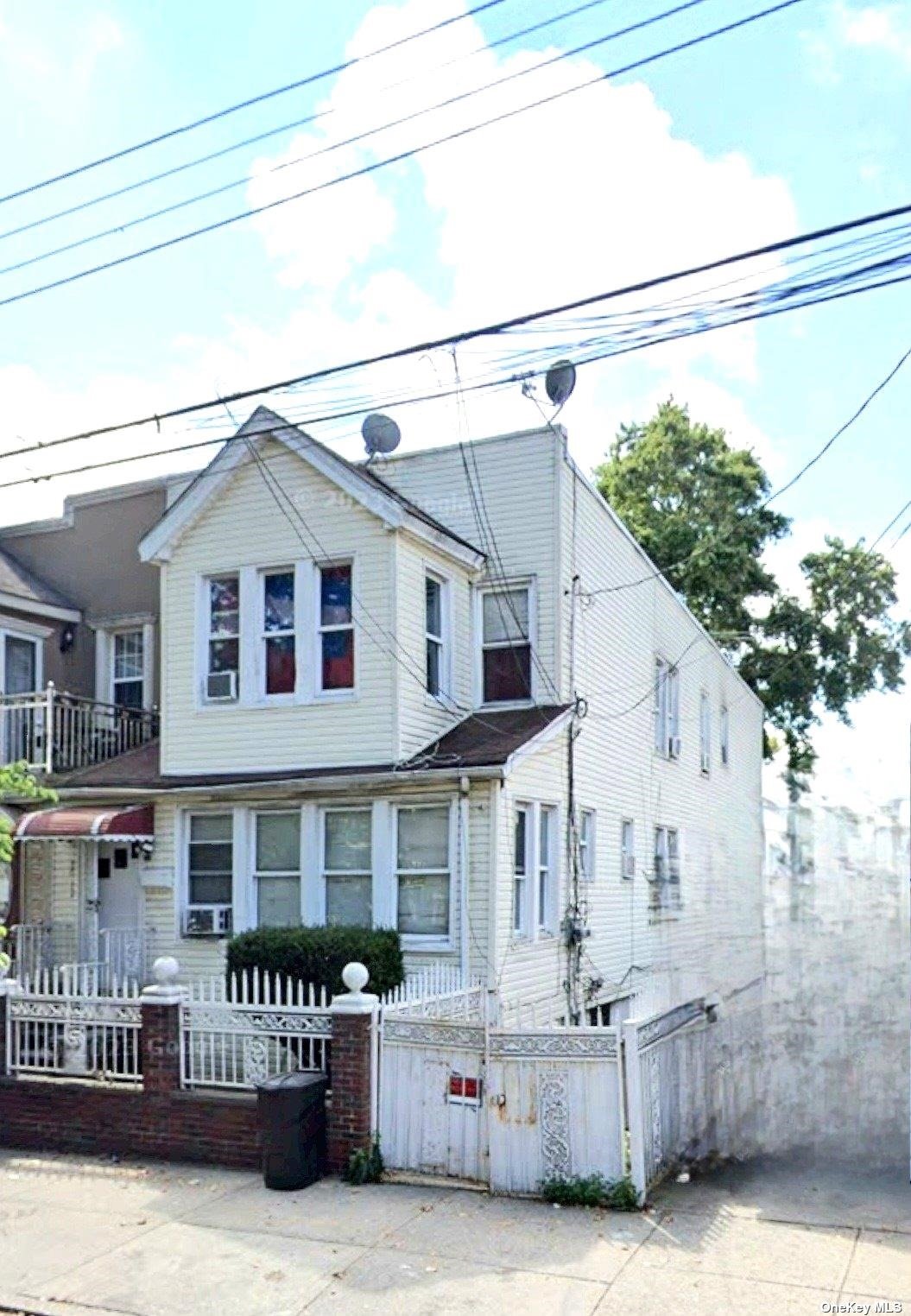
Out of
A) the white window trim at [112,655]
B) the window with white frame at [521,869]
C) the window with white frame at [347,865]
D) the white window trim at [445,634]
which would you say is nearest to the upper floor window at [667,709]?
the white window trim at [445,634]

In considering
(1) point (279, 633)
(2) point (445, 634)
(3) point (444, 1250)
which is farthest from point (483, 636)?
(3) point (444, 1250)

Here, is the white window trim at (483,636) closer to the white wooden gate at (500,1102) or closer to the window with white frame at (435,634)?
the window with white frame at (435,634)

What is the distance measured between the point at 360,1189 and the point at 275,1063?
1608mm

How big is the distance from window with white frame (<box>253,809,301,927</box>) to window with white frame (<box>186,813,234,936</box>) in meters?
0.39

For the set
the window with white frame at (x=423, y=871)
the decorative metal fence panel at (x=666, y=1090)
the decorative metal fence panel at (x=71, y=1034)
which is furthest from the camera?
the window with white frame at (x=423, y=871)

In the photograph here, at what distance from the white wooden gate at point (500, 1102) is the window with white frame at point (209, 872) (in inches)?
229

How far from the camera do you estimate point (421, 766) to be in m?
13.6

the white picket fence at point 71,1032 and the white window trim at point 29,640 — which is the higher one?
the white window trim at point 29,640

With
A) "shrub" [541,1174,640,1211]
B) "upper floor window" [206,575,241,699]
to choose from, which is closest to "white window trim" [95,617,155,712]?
"upper floor window" [206,575,241,699]

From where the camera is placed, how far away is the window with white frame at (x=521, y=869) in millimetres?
14141

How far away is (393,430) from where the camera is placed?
56.9 ft

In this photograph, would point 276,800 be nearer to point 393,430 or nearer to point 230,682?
point 230,682

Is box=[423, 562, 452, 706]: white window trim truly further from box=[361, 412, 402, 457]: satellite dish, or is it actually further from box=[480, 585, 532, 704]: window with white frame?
box=[361, 412, 402, 457]: satellite dish

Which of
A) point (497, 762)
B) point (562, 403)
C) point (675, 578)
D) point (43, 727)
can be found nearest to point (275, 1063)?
point (497, 762)
